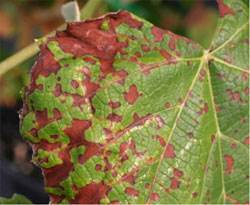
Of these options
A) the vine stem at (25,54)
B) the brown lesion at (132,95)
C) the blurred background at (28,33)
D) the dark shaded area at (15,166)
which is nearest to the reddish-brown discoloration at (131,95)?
the brown lesion at (132,95)

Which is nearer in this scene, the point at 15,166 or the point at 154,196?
the point at 154,196

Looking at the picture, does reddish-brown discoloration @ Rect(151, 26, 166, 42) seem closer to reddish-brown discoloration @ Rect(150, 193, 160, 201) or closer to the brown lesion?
the brown lesion

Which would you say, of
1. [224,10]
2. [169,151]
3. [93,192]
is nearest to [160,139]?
[169,151]

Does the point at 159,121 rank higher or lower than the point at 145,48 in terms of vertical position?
lower

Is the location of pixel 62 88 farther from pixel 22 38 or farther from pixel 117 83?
pixel 22 38

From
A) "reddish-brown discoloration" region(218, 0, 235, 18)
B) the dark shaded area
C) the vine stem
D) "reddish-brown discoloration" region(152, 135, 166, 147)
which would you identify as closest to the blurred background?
the dark shaded area

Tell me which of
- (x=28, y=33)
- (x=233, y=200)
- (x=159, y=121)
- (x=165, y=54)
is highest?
(x=28, y=33)

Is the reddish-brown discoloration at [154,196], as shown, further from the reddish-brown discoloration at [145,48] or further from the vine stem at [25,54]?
the vine stem at [25,54]

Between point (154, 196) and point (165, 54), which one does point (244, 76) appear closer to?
point (165, 54)
